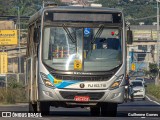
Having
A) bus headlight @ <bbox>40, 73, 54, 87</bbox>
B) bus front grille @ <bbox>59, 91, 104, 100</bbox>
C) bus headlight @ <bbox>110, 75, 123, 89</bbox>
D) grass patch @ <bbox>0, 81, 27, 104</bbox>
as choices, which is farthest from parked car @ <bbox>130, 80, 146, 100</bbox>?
bus headlight @ <bbox>40, 73, 54, 87</bbox>

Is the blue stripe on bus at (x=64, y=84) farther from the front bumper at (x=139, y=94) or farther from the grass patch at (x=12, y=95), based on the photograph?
the front bumper at (x=139, y=94)

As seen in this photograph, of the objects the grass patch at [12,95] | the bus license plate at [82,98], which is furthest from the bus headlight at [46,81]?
the grass patch at [12,95]

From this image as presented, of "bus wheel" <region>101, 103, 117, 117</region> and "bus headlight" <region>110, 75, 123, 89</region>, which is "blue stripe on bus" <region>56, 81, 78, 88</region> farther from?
"bus wheel" <region>101, 103, 117, 117</region>

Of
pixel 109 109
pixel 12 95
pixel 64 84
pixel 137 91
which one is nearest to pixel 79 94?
pixel 64 84

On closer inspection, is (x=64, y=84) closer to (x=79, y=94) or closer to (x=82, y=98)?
(x=79, y=94)

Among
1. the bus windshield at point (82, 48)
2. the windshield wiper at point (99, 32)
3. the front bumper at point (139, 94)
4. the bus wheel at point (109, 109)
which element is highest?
the windshield wiper at point (99, 32)

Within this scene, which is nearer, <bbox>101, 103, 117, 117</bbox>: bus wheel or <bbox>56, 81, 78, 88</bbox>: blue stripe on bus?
<bbox>56, 81, 78, 88</bbox>: blue stripe on bus

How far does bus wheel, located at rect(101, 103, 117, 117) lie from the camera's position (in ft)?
85.8

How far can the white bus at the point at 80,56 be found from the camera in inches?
989

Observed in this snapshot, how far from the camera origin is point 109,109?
1043 inches

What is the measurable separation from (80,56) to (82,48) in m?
0.26

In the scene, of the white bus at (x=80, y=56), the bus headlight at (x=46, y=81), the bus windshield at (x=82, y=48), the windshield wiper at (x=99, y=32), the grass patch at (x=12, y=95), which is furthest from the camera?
the grass patch at (x=12, y=95)

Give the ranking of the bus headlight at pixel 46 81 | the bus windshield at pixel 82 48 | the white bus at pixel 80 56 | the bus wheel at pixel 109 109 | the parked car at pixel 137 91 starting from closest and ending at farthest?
the bus headlight at pixel 46 81 → the white bus at pixel 80 56 → the bus windshield at pixel 82 48 → the bus wheel at pixel 109 109 → the parked car at pixel 137 91

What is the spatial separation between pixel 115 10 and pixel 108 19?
351mm
